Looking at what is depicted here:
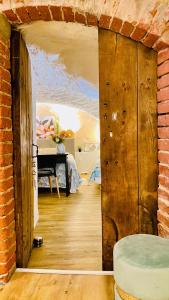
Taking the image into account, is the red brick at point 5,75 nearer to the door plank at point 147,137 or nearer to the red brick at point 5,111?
the red brick at point 5,111

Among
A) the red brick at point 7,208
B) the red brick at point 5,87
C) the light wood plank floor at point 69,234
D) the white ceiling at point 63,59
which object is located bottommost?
the light wood plank floor at point 69,234

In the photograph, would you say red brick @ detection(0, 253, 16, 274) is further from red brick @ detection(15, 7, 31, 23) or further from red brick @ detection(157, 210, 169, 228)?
red brick @ detection(15, 7, 31, 23)

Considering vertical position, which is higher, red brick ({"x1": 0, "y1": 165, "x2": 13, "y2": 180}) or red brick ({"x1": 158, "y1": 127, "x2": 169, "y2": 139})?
red brick ({"x1": 158, "y1": 127, "x2": 169, "y2": 139})

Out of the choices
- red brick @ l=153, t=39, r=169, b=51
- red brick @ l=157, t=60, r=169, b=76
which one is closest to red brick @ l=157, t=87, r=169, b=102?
red brick @ l=157, t=60, r=169, b=76

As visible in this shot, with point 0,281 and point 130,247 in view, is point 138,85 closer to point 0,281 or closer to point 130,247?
point 130,247

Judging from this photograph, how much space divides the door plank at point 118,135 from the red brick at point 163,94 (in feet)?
0.60

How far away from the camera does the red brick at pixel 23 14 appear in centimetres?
209

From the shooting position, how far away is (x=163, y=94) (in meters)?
2.13

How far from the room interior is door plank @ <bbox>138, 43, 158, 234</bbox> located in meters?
0.74

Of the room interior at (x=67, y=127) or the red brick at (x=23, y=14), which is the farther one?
the room interior at (x=67, y=127)

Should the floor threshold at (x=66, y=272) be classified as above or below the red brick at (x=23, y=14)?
below

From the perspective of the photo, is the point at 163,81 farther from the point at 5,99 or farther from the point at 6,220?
the point at 6,220

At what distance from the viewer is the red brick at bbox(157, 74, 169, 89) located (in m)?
2.07

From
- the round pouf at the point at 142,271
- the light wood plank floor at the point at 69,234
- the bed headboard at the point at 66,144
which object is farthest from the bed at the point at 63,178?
the round pouf at the point at 142,271
